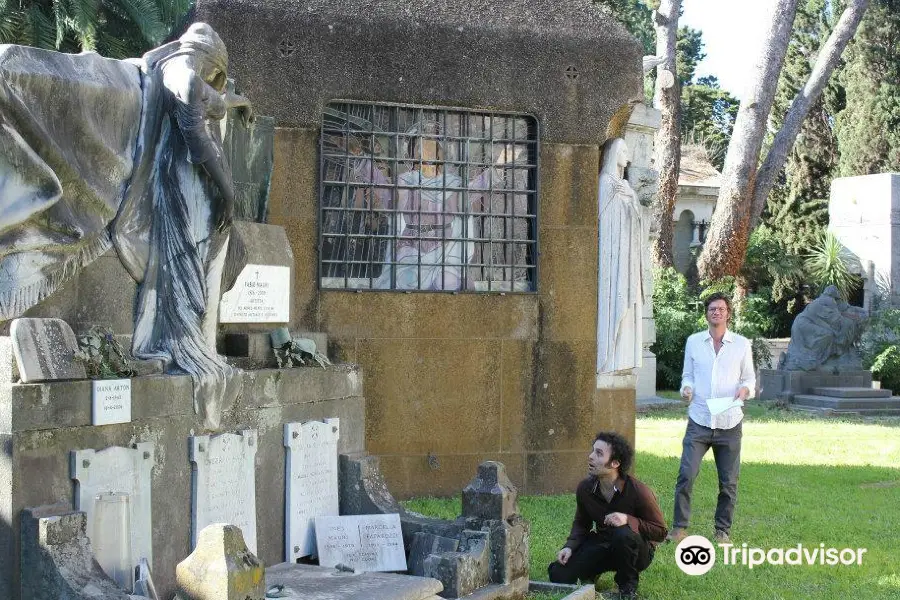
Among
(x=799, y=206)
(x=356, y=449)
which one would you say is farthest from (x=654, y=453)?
(x=799, y=206)

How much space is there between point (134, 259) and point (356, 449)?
1.88 metres

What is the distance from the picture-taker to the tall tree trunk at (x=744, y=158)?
23.7 m

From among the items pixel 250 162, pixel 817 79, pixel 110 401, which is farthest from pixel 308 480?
pixel 817 79

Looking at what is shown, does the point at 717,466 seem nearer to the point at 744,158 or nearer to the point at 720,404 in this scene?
the point at 720,404

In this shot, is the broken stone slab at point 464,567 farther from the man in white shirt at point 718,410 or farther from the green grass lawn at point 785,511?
the man in white shirt at point 718,410

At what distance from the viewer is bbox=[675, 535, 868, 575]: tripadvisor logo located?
7.38 meters

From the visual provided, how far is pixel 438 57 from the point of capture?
9.26 metres

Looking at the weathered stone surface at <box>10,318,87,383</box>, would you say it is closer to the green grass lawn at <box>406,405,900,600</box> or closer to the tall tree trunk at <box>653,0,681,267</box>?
the green grass lawn at <box>406,405,900,600</box>

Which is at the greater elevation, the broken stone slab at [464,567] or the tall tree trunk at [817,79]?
the tall tree trunk at [817,79]

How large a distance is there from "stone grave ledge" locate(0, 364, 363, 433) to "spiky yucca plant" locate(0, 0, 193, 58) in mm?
9117

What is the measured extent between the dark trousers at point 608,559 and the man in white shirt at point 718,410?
1.52m

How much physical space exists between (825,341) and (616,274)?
42.2ft

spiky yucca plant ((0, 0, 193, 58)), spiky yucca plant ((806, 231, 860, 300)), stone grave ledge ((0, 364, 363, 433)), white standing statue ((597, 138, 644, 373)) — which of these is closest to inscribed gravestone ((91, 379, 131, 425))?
stone grave ledge ((0, 364, 363, 433))

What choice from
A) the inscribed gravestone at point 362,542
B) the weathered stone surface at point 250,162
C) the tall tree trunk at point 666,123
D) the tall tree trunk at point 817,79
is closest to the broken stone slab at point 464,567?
the inscribed gravestone at point 362,542
